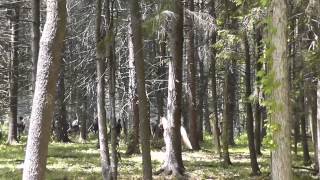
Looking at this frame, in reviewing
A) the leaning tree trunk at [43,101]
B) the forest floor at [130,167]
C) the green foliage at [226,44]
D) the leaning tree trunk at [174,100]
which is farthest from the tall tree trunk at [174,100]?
the leaning tree trunk at [43,101]

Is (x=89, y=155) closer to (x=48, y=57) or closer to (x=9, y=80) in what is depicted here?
(x=9, y=80)

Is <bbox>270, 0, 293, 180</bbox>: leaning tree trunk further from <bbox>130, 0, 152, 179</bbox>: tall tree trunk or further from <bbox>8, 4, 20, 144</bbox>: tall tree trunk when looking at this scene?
<bbox>8, 4, 20, 144</bbox>: tall tree trunk

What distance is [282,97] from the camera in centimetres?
746

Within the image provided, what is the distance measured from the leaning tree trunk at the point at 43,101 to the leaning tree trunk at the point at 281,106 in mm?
3094

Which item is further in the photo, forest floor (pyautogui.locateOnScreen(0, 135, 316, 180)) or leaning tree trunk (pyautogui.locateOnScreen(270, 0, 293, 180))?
Result: forest floor (pyautogui.locateOnScreen(0, 135, 316, 180))

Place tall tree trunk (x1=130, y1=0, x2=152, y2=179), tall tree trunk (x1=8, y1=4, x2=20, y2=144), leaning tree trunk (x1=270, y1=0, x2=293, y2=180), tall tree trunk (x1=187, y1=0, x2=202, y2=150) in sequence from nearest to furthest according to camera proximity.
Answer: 1. leaning tree trunk (x1=270, y1=0, x2=293, y2=180)
2. tall tree trunk (x1=130, y1=0, x2=152, y2=179)
3. tall tree trunk (x1=187, y1=0, x2=202, y2=150)
4. tall tree trunk (x1=8, y1=4, x2=20, y2=144)

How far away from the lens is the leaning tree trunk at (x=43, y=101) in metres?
7.94

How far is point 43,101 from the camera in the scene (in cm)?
795

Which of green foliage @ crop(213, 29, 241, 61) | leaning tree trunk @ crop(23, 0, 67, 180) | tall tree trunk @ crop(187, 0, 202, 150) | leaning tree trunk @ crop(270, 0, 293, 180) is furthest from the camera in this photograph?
tall tree trunk @ crop(187, 0, 202, 150)

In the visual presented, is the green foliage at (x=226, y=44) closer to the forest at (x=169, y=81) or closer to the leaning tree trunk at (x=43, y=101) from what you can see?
the forest at (x=169, y=81)

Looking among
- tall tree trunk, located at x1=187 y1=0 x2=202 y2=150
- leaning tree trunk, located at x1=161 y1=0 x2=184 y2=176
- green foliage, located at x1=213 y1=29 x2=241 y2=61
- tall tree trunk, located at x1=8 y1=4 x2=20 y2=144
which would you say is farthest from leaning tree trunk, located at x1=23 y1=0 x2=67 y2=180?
tall tree trunk, located at x1=8 y1=4 x2=20 y2=144

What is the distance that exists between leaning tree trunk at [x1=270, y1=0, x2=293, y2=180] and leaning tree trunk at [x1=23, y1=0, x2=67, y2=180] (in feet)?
10.2

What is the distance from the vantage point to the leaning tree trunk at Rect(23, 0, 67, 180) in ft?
26.1

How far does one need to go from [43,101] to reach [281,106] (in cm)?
333
